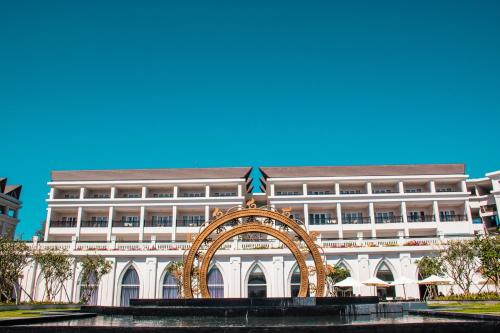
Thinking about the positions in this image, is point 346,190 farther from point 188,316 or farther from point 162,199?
point 188,316

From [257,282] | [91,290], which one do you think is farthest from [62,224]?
[257,282]

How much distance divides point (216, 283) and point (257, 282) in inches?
139

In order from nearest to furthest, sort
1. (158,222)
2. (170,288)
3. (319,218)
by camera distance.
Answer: (170,288) < (319,218) < (158,222)

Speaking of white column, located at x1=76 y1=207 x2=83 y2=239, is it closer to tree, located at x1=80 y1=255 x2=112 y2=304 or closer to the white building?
the white building

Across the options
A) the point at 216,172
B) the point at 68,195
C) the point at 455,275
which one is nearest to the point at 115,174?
the point at 68,195

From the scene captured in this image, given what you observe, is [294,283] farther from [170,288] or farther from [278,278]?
[170,288]

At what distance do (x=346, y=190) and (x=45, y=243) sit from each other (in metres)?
33.7

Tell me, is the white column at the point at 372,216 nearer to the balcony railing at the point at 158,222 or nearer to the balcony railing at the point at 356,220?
the balcony railing at the point at 356,220

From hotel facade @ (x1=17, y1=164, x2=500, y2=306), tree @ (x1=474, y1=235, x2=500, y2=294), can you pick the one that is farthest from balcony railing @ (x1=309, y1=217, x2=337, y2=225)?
tree @ (x1=474, y1=235, x2=500, y2=294)

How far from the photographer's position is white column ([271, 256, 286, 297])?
115ft

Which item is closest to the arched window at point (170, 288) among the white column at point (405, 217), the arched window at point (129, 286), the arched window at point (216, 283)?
the arched window at point (129, 286)

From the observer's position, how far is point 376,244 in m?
35.8

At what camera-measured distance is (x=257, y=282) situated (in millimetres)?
35906

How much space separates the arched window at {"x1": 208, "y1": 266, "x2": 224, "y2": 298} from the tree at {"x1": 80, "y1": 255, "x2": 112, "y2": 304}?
27.4 ft
